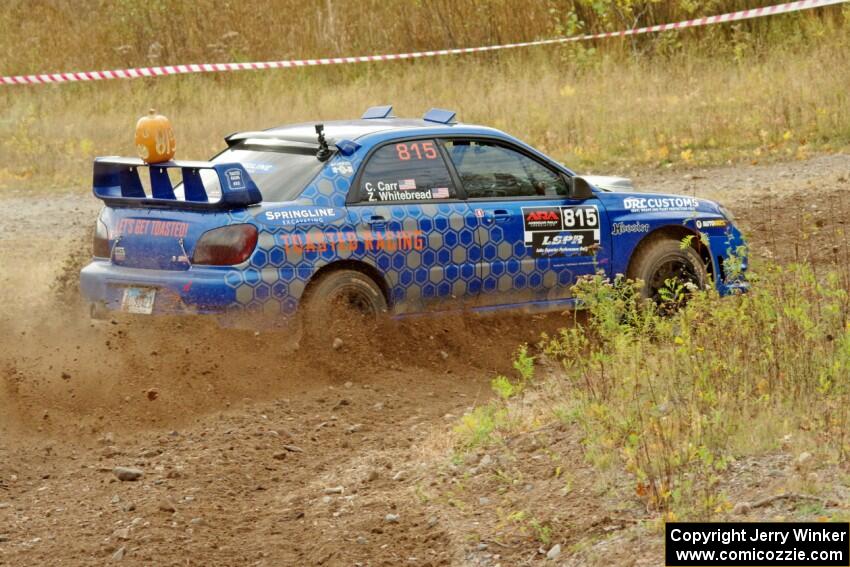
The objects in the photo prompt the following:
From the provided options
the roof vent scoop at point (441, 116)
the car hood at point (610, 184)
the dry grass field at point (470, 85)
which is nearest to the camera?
the roof vent scoop at point (441, 116)

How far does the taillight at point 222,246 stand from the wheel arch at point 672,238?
9.93ft

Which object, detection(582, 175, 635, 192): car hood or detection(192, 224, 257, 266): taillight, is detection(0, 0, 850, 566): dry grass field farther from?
detection(582, 175, 635, 192): car hood

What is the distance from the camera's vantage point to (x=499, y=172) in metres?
9.32

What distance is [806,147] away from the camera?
54.5ft

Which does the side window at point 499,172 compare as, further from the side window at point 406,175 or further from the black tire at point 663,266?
the black tire at point 663,266

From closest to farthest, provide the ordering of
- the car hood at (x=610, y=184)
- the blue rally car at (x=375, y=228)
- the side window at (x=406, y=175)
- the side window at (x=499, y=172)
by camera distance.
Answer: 1. the blue rally car at (x=375, y=228)
2. the side window at (x=406, y=175)
3. the side window at (x=499, y=172)
4. the car hood at (x=610, y=184)

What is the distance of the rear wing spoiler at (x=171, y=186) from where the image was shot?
8148 millimetres

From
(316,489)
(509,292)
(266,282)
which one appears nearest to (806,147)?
(509,292)

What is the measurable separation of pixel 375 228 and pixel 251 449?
209cm

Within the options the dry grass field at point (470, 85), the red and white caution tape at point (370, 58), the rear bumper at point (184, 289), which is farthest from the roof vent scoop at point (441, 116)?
the red and white caution tape at point (370, 58)

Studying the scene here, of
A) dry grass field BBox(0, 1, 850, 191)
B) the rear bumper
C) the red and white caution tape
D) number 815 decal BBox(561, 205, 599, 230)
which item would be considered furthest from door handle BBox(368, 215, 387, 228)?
the red and white caution tape

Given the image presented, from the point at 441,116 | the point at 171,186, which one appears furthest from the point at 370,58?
the point at 171,186

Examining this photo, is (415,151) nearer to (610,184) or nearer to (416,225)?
(416,225)

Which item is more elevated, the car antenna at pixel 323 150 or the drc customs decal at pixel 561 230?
the car antenna at pixel 323 150
